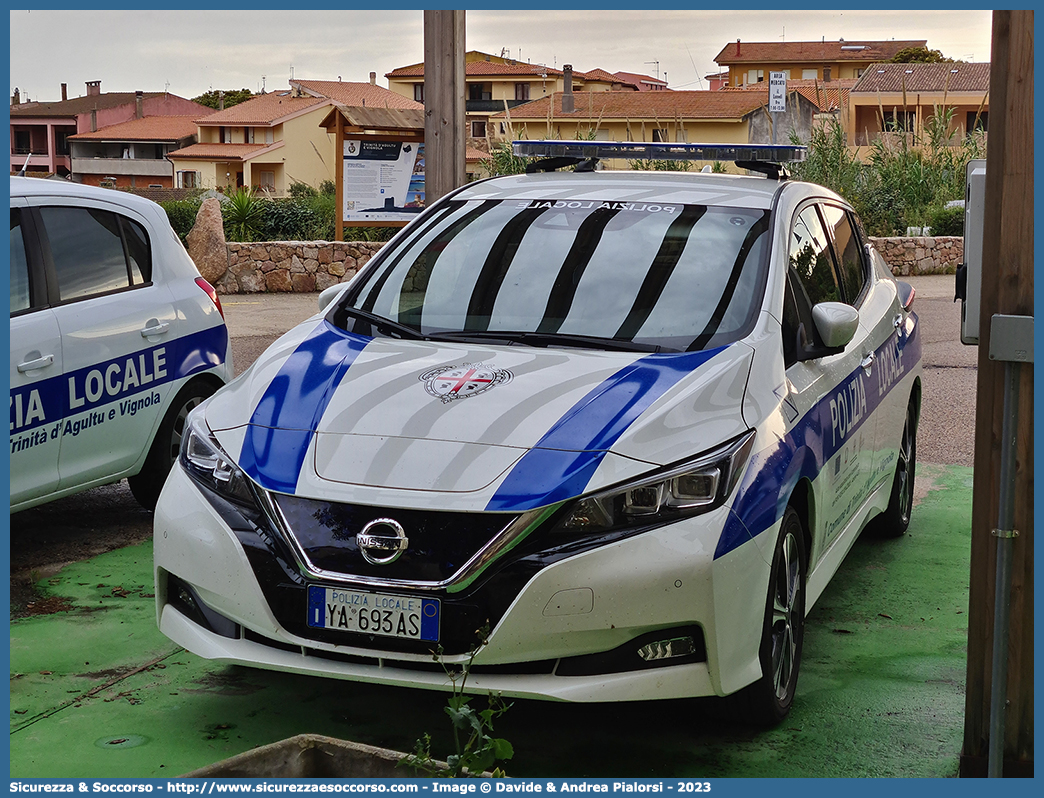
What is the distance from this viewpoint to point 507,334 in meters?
4.38

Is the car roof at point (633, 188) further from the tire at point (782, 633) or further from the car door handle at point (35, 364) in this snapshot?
the car door handle at point (35, 364)

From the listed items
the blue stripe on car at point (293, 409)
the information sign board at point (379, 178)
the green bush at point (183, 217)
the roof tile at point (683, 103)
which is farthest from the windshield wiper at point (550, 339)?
the roof tile at point (683, 103)

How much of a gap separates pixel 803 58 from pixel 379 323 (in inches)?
4396

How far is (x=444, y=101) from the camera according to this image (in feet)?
26.8

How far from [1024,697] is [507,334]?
2.01 meters

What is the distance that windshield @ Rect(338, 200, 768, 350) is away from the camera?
4.31 meters

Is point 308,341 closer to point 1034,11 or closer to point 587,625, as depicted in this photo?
point 587,625

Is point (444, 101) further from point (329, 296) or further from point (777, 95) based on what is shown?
point (777, 95)

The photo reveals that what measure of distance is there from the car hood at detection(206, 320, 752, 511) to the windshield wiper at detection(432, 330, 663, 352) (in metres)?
0.07

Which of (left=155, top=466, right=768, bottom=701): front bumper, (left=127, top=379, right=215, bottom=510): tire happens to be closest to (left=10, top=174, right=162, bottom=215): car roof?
(left=127, top=379, right=215, bottom=510): tire

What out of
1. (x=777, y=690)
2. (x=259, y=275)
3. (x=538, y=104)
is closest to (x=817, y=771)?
(x=777, y=690)

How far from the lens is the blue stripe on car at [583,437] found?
339cm

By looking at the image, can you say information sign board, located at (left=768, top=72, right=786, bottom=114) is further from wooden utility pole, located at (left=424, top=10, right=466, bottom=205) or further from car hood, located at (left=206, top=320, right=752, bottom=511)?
car hood, located at (left=206, top=320, right=752, bottom=511)

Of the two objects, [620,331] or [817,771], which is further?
[620,331]
